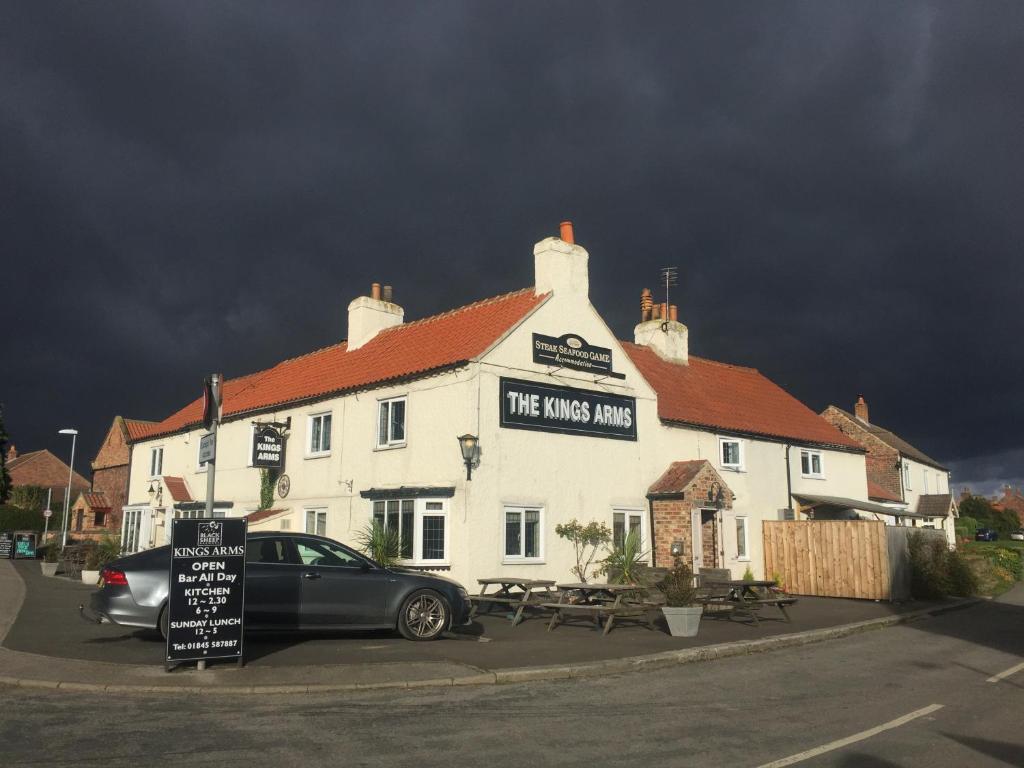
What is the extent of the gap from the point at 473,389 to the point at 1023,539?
87597 mm

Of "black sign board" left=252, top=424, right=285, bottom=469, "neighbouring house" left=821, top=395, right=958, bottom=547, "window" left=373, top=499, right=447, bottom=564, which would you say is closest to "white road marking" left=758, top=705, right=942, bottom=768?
"window" left=373, top=499, right=447, bottom=564

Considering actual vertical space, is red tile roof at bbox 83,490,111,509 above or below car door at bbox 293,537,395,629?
above

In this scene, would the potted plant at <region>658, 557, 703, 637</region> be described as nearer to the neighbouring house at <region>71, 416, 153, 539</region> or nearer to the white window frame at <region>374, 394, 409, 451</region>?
the white window frame at <region>374, 394, 409, 451</region>

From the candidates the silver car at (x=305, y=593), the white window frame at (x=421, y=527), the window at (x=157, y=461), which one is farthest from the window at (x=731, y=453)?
the window at (x=157, y=461)

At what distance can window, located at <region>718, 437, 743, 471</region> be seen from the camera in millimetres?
26703

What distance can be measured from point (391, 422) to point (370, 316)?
6.68 metres

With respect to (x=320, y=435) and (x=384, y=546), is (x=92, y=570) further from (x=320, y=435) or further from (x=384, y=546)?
(x=384, y=546)

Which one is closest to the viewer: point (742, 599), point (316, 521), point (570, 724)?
point (570, 724)

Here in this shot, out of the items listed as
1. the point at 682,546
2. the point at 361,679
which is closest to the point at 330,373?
the point at 682,546

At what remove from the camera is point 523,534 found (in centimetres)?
2045

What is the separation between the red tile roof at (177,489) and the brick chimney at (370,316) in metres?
8.02

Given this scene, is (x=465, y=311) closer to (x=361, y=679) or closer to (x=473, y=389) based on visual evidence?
(x=473, y=389)

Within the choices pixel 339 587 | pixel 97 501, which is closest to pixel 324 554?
pixel 339 587

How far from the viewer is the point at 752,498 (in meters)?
27.0
